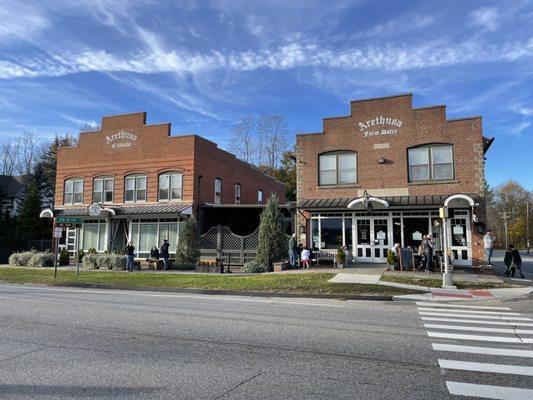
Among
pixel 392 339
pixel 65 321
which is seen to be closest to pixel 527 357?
pixel 392 339

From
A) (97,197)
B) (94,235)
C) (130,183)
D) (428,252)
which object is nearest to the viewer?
(428,252)

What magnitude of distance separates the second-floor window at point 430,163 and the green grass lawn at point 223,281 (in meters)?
7.94

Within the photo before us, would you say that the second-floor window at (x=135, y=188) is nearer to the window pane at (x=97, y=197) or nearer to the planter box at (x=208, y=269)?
the window pane at (x=97, y=197)

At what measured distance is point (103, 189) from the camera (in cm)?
3039

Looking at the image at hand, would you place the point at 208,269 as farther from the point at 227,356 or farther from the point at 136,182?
the point at 227,356

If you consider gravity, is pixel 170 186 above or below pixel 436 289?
above

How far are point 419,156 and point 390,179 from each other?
1.87m

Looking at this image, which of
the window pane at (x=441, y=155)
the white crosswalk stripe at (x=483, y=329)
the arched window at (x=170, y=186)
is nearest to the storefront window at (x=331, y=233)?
the window pane at (x=441, y=155)

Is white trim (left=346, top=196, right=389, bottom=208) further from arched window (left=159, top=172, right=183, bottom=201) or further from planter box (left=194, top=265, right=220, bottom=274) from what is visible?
arched window (left=159, top=172, right=183, bottom=201)

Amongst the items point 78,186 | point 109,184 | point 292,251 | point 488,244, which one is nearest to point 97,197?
point 109,184

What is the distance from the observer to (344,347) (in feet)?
22.9

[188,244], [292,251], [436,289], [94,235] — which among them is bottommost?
[436,289]

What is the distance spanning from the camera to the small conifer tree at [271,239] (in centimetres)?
2245

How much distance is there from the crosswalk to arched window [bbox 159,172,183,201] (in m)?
19.5
